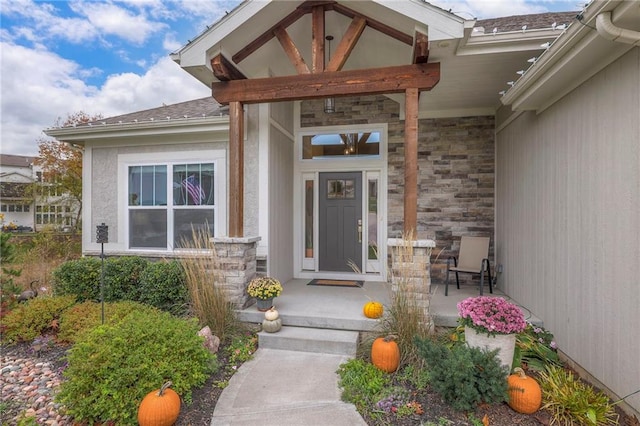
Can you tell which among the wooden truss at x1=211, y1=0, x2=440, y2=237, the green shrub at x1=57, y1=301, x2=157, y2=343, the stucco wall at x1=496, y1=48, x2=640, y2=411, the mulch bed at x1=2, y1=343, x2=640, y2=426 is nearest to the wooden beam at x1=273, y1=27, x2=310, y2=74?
the wooden truss at x1=211, y1=0, x2=440, y2=237

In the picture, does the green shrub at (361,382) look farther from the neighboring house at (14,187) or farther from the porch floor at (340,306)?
the neighboring house at (14,187)

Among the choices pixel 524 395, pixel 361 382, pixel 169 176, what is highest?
pixel 169 176

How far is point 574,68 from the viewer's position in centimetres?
270

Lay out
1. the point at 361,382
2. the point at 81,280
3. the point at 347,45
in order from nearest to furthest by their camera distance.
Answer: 1. the point at 361,382
2. the point at 347,45
3. the point at 81,280

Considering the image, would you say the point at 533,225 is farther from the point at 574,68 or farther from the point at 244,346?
the point at 244,346

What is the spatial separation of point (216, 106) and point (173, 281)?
3596mm

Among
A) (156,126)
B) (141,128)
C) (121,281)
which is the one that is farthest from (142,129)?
(121,281)

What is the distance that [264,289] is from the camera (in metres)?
3.81

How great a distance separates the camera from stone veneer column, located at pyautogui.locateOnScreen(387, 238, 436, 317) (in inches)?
127

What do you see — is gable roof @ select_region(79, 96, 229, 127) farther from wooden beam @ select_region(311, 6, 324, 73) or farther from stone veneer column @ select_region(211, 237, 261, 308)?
stone veneer column @ select_region(211, 237, 261, 308)

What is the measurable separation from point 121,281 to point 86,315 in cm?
71

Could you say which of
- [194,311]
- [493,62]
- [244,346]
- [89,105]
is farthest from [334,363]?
[89,105]

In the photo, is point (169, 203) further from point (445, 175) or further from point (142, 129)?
point (445, 175)

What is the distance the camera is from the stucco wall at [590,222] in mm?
2230
